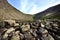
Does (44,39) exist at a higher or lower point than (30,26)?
lower

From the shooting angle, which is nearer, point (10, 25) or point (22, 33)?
point (22, 33)

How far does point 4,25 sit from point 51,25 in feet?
24.9

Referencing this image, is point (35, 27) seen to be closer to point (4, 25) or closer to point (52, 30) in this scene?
point (52, 30)

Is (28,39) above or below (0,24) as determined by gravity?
below

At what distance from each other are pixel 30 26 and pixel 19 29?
2.00m

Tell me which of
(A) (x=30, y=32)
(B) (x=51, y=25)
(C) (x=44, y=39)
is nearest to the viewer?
(C) (x=44, y=39)

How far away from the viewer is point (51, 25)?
97.7 ft

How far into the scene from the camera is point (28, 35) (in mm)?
27141

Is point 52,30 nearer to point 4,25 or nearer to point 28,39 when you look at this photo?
point 28,39

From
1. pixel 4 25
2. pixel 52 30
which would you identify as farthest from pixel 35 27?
pixel 4 25

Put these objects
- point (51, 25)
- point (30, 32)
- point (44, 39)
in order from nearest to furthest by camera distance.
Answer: point (44, 39) < point (30, 32) < point (51, 25)

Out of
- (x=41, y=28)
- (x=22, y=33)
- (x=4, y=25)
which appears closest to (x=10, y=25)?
(x=4, y=25)

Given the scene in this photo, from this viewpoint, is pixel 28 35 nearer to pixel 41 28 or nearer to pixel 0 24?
pixel 41 28

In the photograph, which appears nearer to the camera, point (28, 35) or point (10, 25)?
point (28, 35)
